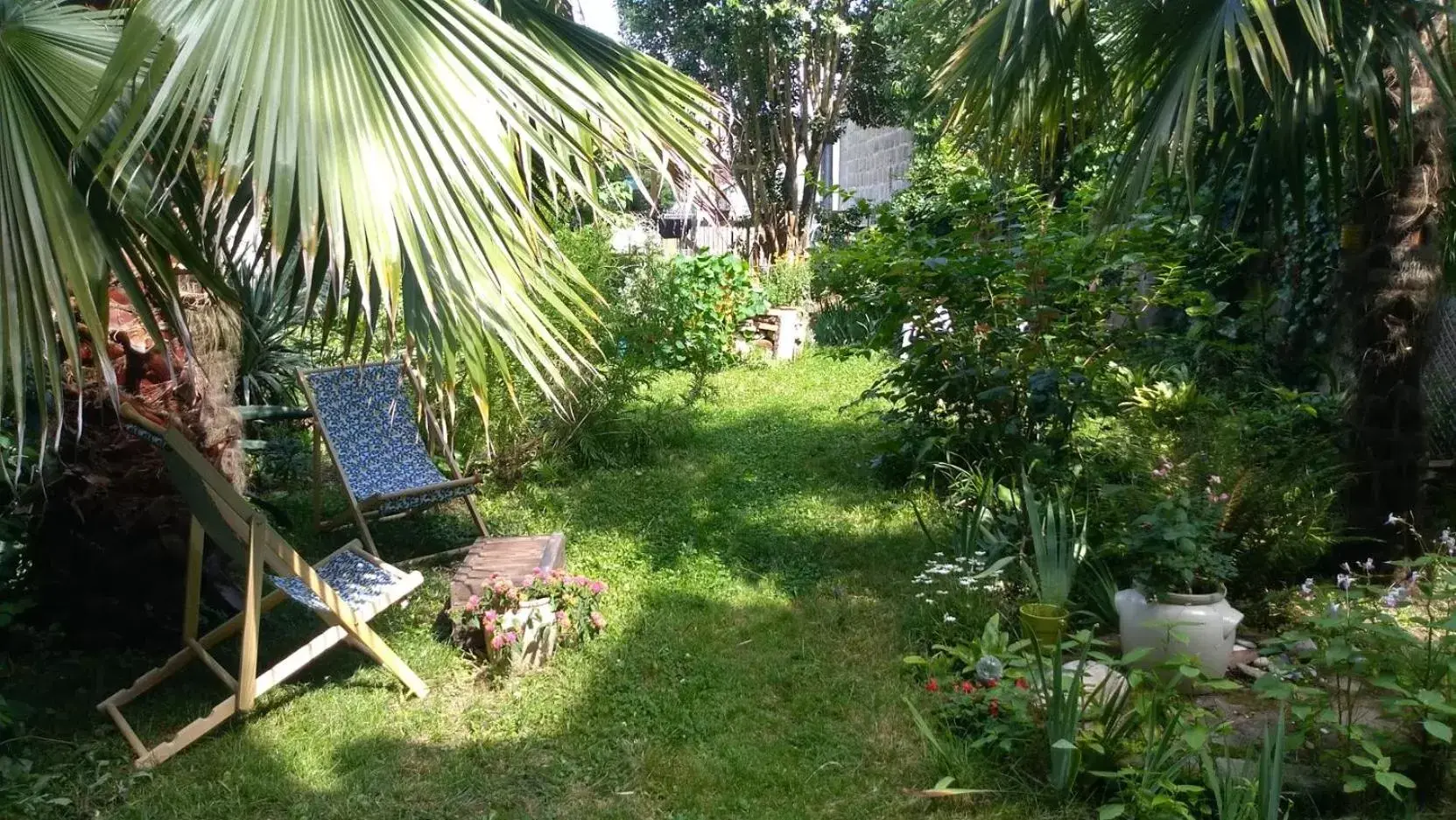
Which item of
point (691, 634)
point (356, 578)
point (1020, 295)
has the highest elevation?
point (1020, 295)

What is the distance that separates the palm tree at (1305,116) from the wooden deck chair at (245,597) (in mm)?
2859

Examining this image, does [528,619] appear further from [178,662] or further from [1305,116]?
[1305,116]

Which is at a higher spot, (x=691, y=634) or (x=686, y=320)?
(x=686, y=320)

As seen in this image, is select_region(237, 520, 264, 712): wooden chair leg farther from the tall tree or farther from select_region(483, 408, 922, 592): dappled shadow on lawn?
the tall tree

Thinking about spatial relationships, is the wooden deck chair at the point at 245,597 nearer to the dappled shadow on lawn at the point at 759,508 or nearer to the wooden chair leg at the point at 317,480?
the wooden chair leg at the point at 317,480

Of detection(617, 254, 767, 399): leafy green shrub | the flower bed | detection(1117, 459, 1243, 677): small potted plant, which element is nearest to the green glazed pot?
detection(1117, 459, 1243, 677): small potted plant

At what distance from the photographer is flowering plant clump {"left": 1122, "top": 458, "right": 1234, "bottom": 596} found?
316 cm

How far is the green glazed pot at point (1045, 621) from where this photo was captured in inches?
128

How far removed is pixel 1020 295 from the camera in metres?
4.55

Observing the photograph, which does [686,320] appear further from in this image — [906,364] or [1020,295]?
[1020,295]

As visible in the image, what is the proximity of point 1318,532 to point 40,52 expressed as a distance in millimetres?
4285

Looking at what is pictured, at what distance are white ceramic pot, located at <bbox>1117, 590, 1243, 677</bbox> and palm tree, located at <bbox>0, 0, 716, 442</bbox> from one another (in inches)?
83.0

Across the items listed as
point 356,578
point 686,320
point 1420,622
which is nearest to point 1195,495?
point 1420,622

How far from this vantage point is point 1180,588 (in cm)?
321
